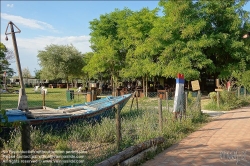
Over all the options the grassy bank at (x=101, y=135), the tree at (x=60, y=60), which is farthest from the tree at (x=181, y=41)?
the tree at (x=60, y=60)

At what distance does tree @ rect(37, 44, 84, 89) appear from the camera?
34.8m

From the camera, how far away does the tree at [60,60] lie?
3484 cm

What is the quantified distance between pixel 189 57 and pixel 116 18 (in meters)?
11.2

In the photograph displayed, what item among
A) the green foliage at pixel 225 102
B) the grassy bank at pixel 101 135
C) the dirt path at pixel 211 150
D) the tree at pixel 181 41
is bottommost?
the dirt path at pixel 211 150

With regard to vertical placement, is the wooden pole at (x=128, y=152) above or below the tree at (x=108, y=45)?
below

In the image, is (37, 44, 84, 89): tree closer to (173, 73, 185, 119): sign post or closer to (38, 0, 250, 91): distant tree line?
(38, 0, 250, 91): distant tree line

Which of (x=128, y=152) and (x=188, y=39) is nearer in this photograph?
(x=128, y=152)

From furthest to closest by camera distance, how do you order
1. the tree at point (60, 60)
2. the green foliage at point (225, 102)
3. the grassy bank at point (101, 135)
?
the tree at point (60, 60)
the green foliage at point (225, 102)
the grassy bank at point (101, 135)

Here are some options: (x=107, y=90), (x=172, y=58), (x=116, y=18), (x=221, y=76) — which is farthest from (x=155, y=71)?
(x=107, y=90)

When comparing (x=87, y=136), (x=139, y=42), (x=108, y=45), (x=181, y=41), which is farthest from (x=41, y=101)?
(x=87, y=136)

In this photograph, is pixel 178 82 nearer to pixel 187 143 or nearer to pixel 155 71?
pixel 187 143

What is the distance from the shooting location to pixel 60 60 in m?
35.2

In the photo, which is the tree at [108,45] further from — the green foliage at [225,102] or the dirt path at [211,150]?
the dirt path at [211,150]

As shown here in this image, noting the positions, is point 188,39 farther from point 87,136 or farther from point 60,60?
point 60,60
